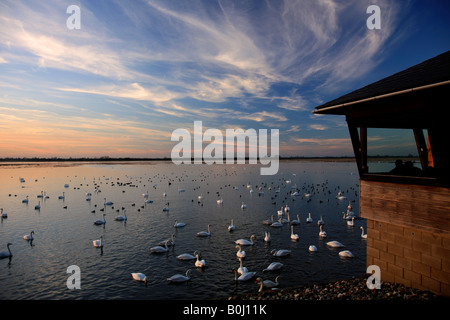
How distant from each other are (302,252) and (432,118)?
1393 cm

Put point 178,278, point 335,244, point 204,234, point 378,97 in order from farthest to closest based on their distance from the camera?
point 204,234
point 335,244
point 178,278
point 378,97

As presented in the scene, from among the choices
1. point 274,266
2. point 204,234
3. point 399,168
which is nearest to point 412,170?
point 399,168

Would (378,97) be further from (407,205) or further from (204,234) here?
(204,234)

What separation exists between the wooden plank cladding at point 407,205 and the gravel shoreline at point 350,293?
2279 millimetres

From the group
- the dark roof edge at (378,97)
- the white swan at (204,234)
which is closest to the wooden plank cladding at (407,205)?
the dark roof edge at (378,97)

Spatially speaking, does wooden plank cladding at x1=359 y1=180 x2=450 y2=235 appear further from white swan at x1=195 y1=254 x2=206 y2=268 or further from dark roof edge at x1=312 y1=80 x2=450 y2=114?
white swan at x1=195 y1=254 x2=206 y2=268

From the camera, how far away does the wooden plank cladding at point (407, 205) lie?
870cm

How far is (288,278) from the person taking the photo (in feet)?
50.5

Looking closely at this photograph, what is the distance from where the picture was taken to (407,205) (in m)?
9.70

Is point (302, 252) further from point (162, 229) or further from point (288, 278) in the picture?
point (162, 229)

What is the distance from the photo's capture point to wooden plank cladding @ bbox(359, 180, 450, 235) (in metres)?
8.70

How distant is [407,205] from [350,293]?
4014mm

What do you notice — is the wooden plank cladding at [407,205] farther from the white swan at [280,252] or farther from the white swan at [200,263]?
the white swan at [200,263]

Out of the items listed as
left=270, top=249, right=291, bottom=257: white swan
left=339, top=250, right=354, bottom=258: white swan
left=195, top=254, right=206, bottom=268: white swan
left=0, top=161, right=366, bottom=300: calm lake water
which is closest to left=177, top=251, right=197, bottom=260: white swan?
left=0, top=161, right=366, bottom=300: calm lake water
